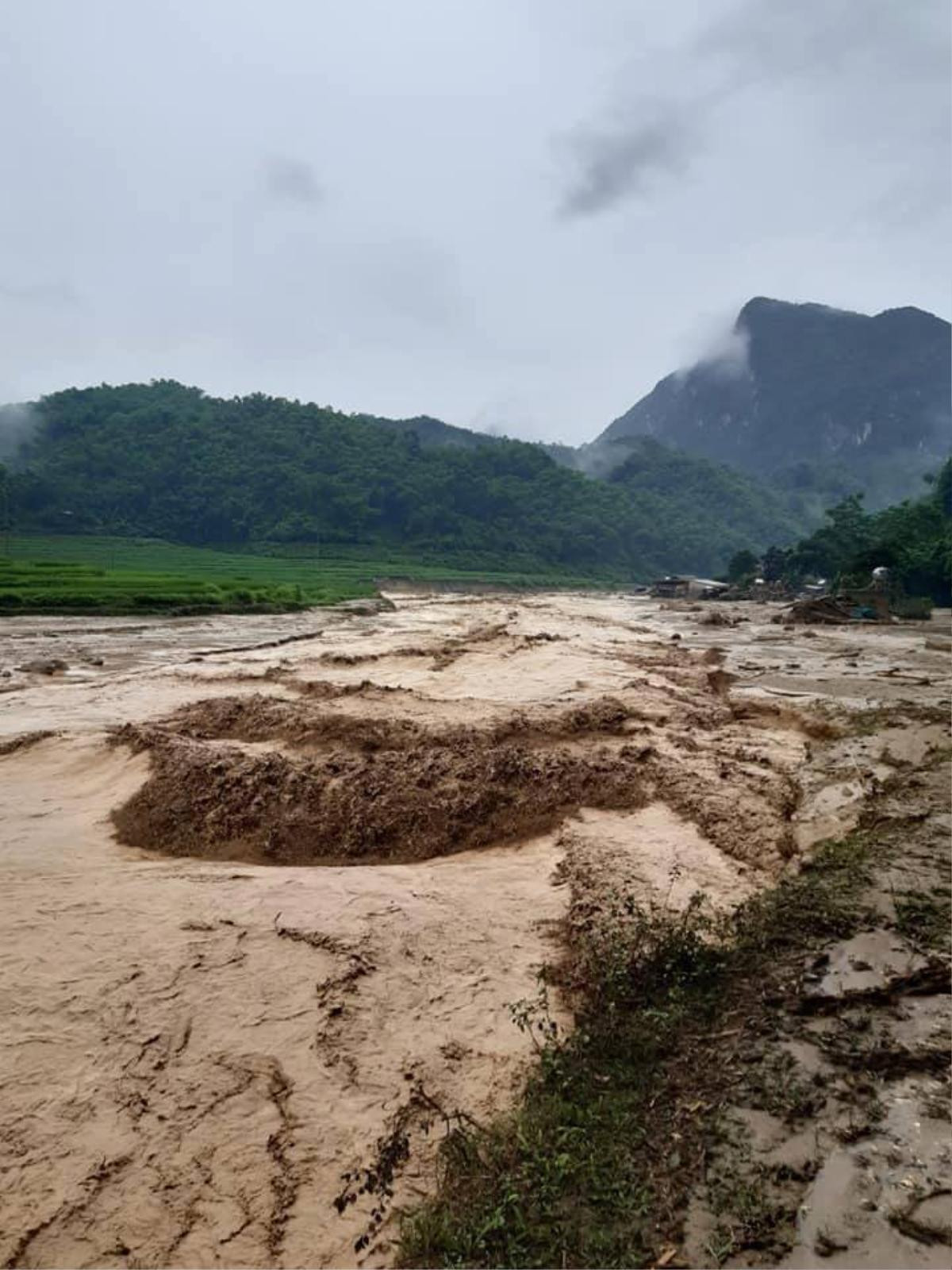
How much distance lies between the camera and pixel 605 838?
5863 millimetres

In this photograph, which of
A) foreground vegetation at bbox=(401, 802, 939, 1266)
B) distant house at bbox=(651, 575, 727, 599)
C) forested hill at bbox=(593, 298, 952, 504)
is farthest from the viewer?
forested hill at bbox=(593, 298, 952, 504)

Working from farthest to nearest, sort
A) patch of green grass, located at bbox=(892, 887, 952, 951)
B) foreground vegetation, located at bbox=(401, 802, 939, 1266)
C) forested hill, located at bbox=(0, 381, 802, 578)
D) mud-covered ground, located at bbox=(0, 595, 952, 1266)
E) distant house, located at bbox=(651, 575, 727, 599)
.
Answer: forested hill, located at bbox=(0, 381, 802, 578)
distant house, located at bbox=(651, 575, 727, 599)
patch of green grass, located at bbox=(892, 887, 952, 951)
mud-covered ground, located at bbox=(0, 595, 952, 1266)
foreground vegetation, located at bbox=(401, 802, 939, 1266)

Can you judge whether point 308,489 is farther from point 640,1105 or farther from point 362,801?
point 640,1105

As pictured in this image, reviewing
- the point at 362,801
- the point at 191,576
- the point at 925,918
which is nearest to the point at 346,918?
the point at 362,801

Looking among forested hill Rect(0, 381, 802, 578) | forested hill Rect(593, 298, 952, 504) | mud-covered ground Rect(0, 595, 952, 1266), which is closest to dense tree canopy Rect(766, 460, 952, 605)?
mud-covered ground Rect(0, 595, 952, 1266)

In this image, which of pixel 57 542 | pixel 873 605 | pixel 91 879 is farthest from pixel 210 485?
pixel 91 879

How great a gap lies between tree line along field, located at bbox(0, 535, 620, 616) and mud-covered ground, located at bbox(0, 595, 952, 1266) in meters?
18.6

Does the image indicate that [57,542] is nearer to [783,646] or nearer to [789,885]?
[783,646]

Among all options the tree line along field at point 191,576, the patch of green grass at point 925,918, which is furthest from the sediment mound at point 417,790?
the tree line along field at point 191,576

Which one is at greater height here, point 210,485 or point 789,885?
point 210,485

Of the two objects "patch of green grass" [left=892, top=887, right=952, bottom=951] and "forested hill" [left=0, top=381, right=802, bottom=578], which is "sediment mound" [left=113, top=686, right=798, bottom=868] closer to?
"patch of green grass" [left=892, top=887, right=952, bottom=951]

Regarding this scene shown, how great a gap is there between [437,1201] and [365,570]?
62.6m

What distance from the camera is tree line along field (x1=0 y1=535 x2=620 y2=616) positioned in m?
28.9

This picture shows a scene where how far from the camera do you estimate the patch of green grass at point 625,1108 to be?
2420 mm
